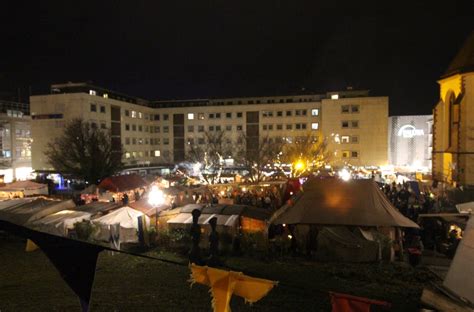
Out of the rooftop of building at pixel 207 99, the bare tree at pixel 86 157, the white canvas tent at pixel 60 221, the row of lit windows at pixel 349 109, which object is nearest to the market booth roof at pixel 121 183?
the bare tree at pixel 86 157

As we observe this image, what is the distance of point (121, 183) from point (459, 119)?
2698cm

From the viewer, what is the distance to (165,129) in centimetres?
5869

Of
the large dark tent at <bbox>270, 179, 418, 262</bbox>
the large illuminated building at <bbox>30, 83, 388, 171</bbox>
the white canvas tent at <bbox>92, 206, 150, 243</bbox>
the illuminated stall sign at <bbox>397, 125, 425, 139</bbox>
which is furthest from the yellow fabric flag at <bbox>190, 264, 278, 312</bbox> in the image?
the illuminated stall sign at <bbox>397, 125, 425, 139</bbox>

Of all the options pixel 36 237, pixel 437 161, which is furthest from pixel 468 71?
pixel 36 237

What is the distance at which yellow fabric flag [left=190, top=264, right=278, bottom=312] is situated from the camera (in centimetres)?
423

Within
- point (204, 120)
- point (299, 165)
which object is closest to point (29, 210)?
point (299, 165)

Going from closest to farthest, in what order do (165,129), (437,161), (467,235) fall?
(467,235)
(437,161)
(165,129)

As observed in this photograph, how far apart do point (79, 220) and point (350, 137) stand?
4281cm

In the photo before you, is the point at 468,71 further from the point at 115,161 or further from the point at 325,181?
the point at 115,161

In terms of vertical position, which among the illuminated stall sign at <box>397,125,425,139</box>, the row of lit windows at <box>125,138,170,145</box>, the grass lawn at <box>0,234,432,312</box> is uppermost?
the illuminated stall sign at <box>397,125,425,139</box>

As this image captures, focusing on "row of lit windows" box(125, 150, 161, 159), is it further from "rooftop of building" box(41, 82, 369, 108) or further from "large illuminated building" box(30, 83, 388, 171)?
"rooftop of building" box(41, 82, 369, 108)

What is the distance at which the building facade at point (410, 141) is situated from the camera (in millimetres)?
42594

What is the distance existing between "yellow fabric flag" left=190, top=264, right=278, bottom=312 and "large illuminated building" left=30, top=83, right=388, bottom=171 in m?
38.4

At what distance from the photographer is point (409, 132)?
1753 inches
